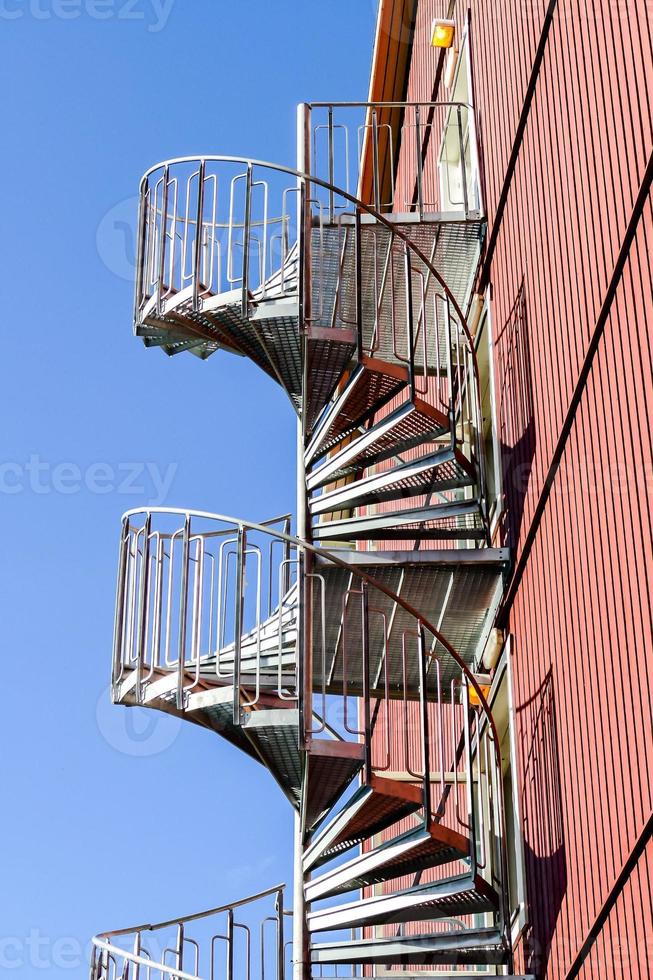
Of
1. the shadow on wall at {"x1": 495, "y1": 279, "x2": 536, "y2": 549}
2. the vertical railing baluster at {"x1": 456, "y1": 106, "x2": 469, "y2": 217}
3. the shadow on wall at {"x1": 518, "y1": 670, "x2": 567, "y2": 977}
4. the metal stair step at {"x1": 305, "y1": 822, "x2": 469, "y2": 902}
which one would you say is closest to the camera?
the shadow on wall at {"x1": 518, "y1": 670, "x2": 567, "y2": 977}

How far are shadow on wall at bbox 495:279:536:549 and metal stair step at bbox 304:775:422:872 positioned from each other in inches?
61.9

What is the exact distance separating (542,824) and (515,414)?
240 centimetres

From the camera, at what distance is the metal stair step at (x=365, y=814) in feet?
25.1

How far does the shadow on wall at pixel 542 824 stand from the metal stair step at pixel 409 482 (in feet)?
5.79

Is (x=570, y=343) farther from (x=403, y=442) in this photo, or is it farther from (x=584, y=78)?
(x=403, y=442)

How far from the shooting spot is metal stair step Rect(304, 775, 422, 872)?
766 cm

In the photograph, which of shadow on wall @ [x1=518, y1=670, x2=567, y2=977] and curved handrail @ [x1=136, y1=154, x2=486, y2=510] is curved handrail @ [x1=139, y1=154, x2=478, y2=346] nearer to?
curved handrail @ [x1=136, y1=154, x2=486, y2=510]

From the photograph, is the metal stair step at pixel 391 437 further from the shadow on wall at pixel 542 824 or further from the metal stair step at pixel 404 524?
the shadow on wall at pixel 542 824

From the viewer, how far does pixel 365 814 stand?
7914mm

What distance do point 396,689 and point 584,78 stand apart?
4.60 m

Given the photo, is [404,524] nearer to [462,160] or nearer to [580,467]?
[580,467]

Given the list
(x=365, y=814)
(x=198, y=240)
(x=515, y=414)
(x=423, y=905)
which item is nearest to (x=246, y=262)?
(x=198, y=240)

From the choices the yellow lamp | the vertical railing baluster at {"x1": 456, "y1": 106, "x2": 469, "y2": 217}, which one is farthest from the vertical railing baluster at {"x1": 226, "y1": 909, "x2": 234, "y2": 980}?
the yellow lamp

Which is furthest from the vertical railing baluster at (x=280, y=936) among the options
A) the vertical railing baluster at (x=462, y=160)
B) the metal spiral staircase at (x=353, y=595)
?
the vertical railing baluster at (x=462, y=160)
